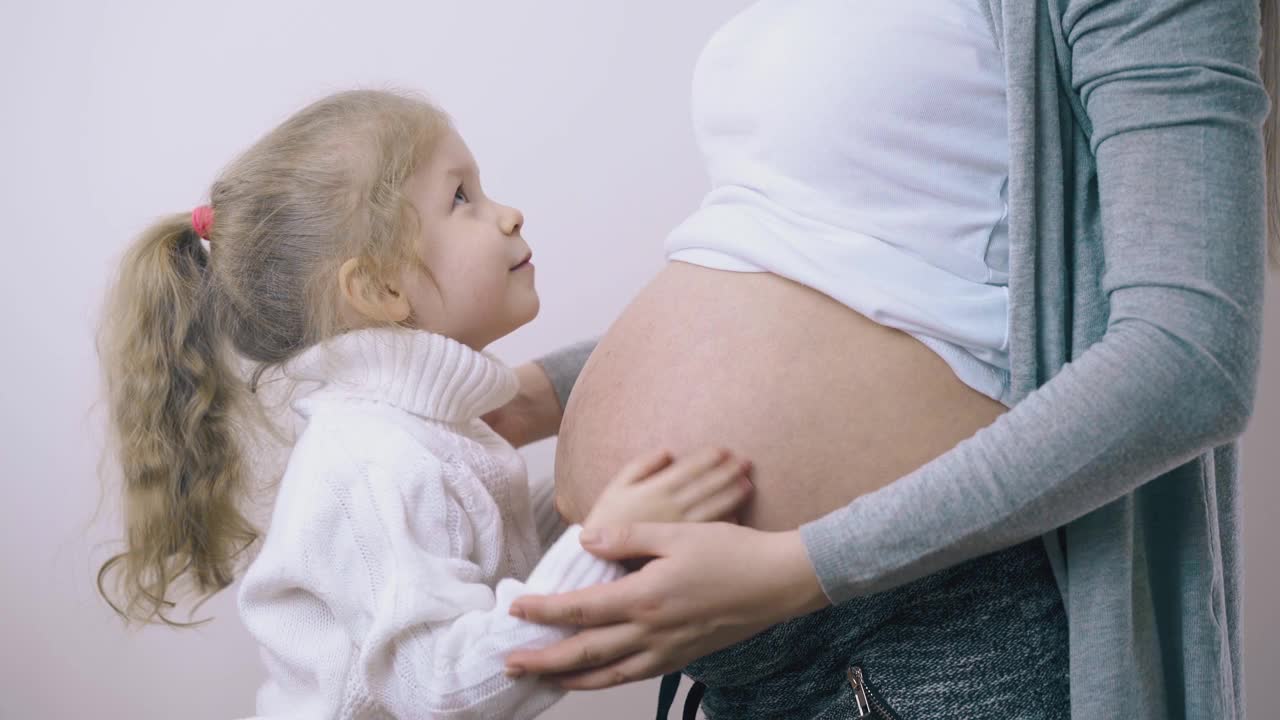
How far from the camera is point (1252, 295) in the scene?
0.75 m

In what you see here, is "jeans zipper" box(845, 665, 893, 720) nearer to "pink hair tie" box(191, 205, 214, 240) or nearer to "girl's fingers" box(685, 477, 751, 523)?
"girl's fingers" box(685, 477, 751, 523)

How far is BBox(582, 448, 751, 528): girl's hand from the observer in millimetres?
864

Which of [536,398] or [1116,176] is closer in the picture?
[1116,176]

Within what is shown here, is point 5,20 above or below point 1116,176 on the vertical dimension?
above

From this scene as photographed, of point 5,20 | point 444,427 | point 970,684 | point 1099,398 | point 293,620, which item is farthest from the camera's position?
point 5,20

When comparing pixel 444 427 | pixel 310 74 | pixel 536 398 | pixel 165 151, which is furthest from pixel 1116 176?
pixel 165 151

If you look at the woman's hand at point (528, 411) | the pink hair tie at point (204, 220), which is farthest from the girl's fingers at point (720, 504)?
the pink hair tie at point (204, 220)

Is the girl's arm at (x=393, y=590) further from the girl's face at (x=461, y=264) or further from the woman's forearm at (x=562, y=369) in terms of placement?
the woman's forearm at (x=562, y=369)

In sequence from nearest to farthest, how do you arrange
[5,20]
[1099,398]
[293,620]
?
[1099,398] → [293,620] → [5,20]

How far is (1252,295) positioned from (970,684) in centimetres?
37

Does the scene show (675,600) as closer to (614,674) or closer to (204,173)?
(614,674)

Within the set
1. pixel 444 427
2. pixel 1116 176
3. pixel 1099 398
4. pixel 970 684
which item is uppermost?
pixel 1116 176

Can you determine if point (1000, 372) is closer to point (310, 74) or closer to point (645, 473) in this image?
point (645, 473)

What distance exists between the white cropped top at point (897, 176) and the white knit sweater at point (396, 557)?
1.07 feet
